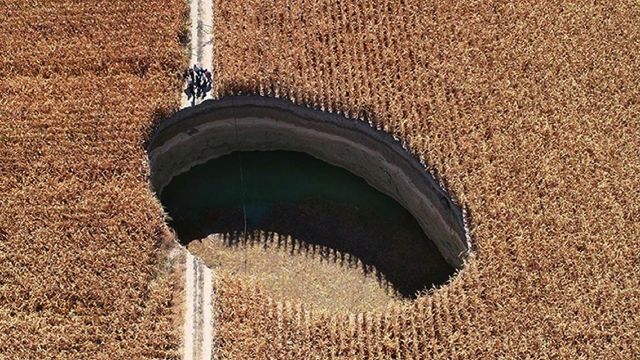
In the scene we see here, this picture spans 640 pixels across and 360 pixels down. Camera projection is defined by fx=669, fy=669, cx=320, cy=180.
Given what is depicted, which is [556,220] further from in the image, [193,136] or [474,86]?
[193,136]

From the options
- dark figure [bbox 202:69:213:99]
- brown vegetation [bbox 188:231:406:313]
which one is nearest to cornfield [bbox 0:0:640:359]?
dark figure [bbox 202:69:213:99]

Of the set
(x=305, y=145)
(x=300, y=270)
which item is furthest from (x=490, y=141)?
(x=300, y=270)

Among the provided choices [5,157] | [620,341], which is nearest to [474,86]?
[620,341]

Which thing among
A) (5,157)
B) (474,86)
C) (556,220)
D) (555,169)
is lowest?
(556,220)

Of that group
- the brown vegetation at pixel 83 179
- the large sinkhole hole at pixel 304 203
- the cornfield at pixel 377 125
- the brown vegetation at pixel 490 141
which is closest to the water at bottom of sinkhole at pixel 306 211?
the large sinkhole hole at pixel 304 203

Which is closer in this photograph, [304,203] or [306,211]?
[306,211]

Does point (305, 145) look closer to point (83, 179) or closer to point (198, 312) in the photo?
point (198, 312)
